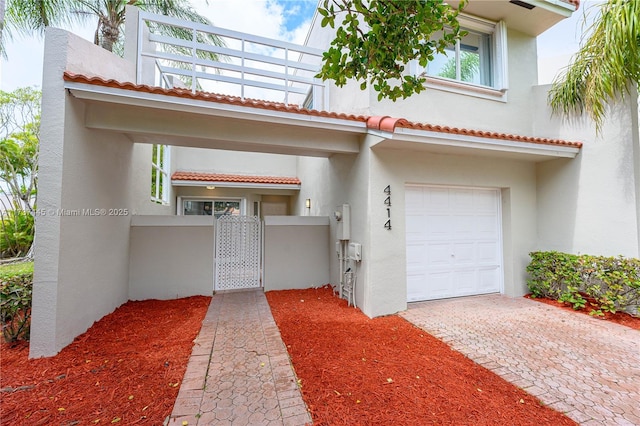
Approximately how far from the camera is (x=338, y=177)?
847cm

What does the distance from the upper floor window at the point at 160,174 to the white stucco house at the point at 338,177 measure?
1501 mm

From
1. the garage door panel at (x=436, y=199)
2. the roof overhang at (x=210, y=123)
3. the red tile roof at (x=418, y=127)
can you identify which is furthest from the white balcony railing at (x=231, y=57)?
the garage door panel at (x=436, y=199)

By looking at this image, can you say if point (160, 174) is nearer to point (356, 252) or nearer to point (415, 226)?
point (356, 252)

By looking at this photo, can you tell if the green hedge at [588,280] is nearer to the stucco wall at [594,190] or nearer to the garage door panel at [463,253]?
the stucco wall at [594,190]

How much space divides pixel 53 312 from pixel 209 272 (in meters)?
3.89

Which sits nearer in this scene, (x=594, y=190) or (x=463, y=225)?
(x=594, y=190)

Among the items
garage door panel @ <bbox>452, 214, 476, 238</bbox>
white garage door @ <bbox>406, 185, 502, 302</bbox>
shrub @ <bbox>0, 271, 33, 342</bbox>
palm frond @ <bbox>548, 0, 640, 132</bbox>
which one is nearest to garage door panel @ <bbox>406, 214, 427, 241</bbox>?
white garage door @ <bbox>406, 185, 502, 302</bbox>

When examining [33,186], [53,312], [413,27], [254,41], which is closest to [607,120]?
[413,27]

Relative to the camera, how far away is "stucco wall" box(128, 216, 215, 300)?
25.0 ft

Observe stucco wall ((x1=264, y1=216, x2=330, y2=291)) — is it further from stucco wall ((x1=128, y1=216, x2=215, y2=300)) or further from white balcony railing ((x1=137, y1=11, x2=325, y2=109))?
white balcony railing ((x1=137, y1=11, x2=325, y2=109))

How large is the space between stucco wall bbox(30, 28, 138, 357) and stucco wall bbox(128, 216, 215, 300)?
4.61 ft

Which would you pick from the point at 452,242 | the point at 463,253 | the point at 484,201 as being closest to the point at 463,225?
the point at 452,242

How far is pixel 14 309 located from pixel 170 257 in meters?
3.28

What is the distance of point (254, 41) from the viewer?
7.89 m
